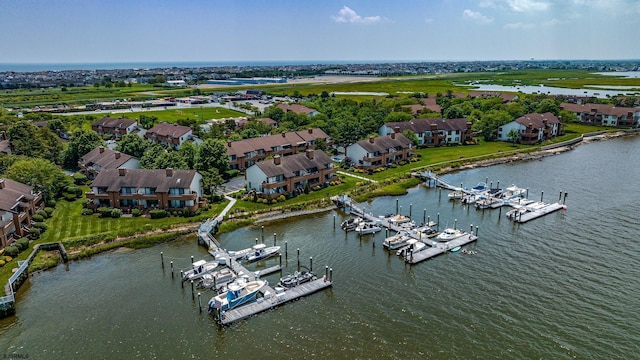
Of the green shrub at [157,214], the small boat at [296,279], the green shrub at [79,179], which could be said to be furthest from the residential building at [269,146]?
the small boat at [296,279]

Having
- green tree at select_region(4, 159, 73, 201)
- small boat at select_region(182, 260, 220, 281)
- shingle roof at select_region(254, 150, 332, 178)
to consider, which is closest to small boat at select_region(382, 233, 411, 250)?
small boat at select_region(182, 260, 220, 281)

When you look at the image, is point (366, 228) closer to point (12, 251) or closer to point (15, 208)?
point (12, 251)

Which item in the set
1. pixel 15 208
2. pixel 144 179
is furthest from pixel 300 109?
pixel 15 208

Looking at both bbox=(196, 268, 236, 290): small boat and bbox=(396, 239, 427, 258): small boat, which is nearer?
bbox=(196, 268, 236, 290): small boat

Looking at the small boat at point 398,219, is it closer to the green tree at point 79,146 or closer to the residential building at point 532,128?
the green tree at point 79,146

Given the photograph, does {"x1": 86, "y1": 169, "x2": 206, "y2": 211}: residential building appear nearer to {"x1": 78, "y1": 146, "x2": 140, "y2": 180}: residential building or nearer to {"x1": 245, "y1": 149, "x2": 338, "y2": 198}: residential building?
{"x1": 245, "y1": 149, "x2": 338, "y2": 198}: residential building

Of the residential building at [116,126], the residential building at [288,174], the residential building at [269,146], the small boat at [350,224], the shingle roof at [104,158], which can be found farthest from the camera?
the residential building at [116,126]
